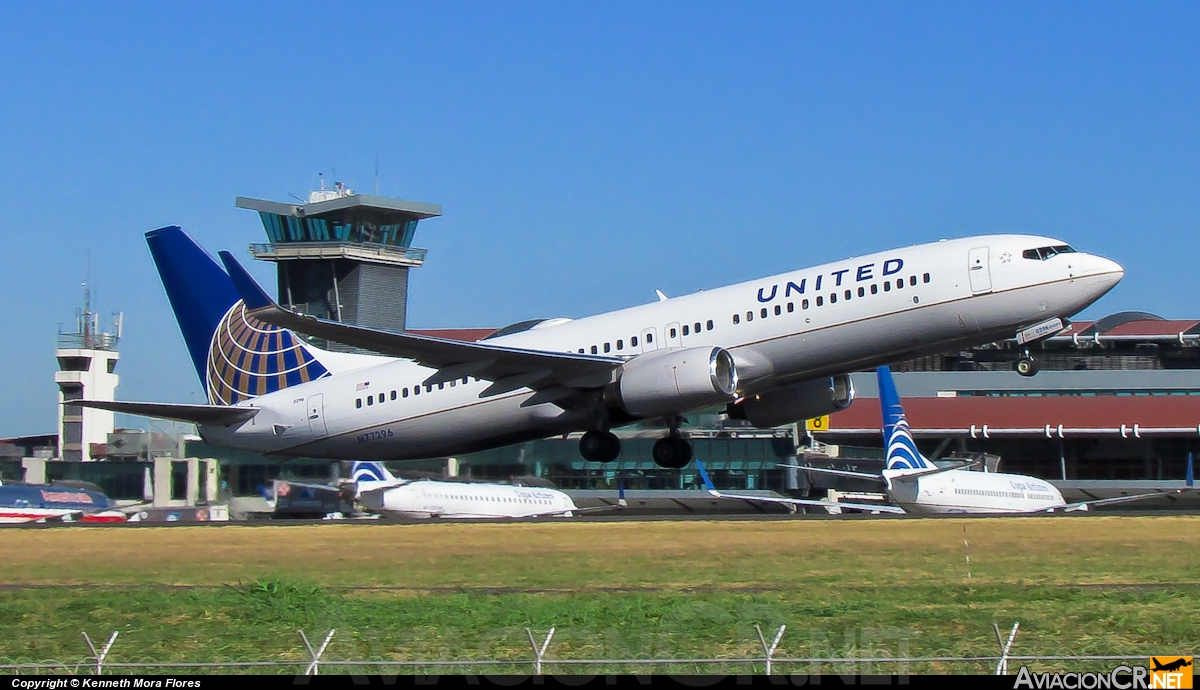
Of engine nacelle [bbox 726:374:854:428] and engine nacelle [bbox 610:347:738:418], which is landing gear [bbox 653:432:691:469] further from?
engine nacelle [bbox 610:347:738:418]

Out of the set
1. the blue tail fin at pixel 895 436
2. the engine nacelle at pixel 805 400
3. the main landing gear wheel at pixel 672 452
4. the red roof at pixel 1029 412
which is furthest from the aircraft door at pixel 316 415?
the red roof at pixel 1029 412

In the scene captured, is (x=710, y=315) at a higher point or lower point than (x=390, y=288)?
lower

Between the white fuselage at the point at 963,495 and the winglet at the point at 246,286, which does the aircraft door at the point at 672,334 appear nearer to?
the winglet at the point at 246,286

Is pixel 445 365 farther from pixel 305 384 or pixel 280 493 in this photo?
pixel 280 493

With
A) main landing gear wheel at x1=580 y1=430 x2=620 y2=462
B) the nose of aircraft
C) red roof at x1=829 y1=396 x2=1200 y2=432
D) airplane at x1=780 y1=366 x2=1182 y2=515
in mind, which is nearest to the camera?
the nose of aircraft

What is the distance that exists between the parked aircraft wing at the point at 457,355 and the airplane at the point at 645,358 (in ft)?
0.14

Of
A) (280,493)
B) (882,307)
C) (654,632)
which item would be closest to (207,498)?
A: (280,493)

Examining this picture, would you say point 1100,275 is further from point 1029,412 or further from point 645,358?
point 1029,412

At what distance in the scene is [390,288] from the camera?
88.8 m

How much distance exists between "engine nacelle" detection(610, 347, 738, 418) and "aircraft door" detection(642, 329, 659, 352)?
76cm

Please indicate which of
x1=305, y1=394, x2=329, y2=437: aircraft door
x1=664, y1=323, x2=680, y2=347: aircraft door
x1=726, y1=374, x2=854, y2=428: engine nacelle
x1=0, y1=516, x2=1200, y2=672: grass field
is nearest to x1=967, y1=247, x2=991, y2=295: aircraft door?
x1=0, y1=516, x2=1200, y2=672: grass field

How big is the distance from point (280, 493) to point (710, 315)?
70.6 ft

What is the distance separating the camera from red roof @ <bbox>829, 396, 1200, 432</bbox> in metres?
69.2

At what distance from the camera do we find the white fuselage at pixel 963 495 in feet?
140
